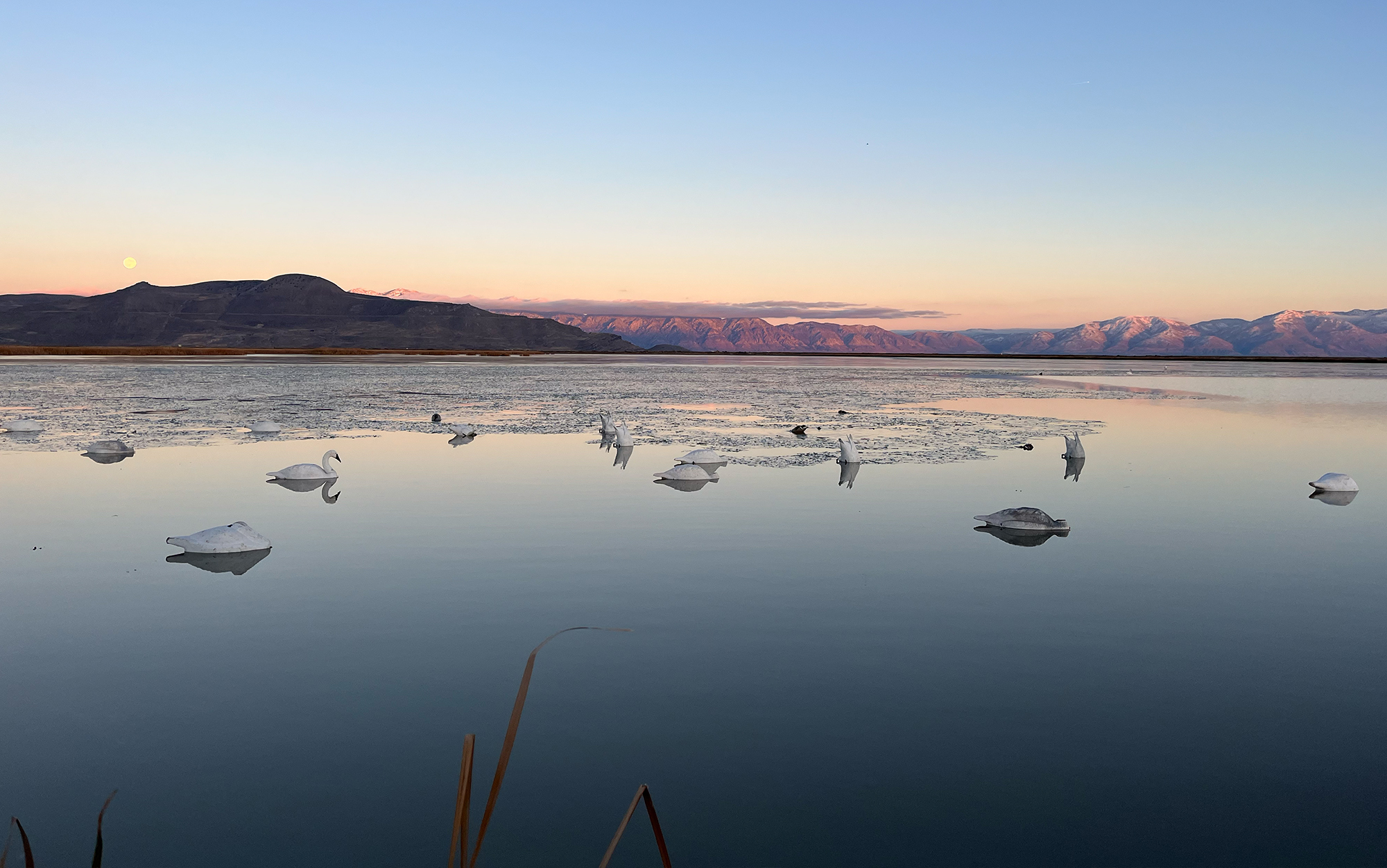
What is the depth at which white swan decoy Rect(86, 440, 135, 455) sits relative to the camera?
55.7 feet

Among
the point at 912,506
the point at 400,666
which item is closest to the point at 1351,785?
the point at 400,666

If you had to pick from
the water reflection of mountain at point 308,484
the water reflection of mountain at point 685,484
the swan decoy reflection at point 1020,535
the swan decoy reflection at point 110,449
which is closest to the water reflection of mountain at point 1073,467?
Answer: the swan decoy reflection at point 1020,535

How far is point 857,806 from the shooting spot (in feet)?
14.5

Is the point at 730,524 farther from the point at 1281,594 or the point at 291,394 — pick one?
the point at 291,394

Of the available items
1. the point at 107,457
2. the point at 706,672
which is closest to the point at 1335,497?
the point at 706,672

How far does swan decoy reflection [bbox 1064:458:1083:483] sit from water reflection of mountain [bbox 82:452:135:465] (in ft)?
52.8

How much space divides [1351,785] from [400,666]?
530 cm

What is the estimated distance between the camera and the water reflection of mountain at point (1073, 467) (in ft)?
52.6

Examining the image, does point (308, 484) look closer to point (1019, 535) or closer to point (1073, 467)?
point (1019, 535)

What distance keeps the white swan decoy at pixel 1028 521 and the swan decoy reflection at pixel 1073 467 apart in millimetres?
4797

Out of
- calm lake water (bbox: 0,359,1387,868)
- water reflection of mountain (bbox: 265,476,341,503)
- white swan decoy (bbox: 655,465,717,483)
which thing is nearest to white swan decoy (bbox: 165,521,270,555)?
calm lake water (bbox: 0,359,1387,868)

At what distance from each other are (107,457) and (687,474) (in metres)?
10.3

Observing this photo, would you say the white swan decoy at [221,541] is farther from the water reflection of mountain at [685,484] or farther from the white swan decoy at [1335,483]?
the white swan decoy at [1335,483]

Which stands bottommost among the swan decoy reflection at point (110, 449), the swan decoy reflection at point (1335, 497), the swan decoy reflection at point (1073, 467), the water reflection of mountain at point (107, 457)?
the swan decoy reflection at point (1073, 467)
